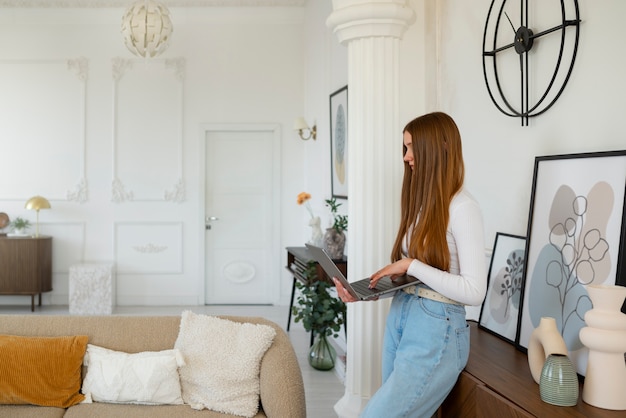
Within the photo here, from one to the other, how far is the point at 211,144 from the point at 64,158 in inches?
68.4

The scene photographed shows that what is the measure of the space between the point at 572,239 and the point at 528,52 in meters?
0.79

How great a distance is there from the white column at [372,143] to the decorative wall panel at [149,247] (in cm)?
509

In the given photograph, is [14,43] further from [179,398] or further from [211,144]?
[179,398]

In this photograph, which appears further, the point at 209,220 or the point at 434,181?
the point at 209,220

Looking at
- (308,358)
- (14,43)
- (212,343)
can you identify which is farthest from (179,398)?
(14,43)

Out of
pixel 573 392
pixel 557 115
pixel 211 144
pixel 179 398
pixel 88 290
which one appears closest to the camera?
pixel 573 392

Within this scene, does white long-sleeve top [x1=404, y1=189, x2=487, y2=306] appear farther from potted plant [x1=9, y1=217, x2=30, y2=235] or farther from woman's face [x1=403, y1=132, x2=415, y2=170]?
potted plant [x1=9, y1=217, x2=30, y2=235]

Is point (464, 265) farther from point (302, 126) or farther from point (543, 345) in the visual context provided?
point (302, 126)

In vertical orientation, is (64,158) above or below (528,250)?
above

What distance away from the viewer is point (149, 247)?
830 cm

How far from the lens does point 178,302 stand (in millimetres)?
8297

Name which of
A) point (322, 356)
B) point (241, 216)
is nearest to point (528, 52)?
point (322, 356)

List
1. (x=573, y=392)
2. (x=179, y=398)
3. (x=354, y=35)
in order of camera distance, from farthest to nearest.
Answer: (x=354, y=35), (x=179, y=398), (x=573, y=392)

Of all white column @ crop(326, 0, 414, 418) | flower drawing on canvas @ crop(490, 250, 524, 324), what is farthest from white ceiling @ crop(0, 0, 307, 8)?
flower drawing on canvas @ crop(490, 250, 524, 324)
